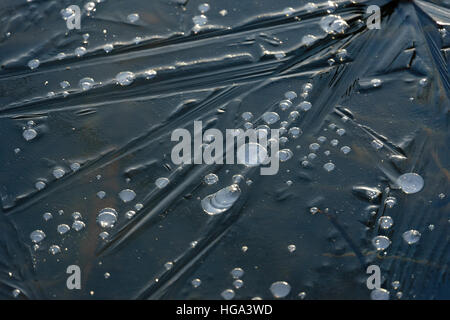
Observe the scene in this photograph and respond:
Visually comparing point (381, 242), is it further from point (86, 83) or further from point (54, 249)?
point (86, 83)

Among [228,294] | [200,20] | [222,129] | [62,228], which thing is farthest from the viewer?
[200,20]

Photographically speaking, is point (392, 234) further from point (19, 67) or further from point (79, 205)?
point (19, 67)

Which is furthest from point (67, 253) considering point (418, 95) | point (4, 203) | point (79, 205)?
point (418, 95)

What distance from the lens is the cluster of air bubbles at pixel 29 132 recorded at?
1393 mm

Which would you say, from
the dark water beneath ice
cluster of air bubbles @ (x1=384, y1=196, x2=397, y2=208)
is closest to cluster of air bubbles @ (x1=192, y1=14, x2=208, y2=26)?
the dark water beneath ice

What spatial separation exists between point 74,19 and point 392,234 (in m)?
1.14

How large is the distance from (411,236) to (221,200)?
431 mm

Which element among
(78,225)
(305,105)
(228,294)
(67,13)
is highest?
(67,13)

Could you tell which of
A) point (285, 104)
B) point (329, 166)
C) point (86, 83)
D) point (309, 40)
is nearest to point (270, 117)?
point (285, 104)

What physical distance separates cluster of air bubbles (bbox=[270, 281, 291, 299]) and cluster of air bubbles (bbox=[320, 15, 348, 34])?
31.4 inches

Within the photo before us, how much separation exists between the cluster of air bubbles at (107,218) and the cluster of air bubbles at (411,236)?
2.14 ft

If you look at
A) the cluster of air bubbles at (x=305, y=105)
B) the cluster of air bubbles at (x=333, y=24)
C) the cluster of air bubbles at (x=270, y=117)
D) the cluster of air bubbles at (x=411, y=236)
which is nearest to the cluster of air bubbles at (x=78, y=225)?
the cluster of air bubbles at (x=270, y=117)

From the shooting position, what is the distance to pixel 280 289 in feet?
3.70

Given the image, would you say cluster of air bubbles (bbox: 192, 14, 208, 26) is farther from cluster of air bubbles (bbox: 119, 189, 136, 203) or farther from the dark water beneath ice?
cluster of air bubbles (bbox: 119, 189, 136, 203)
